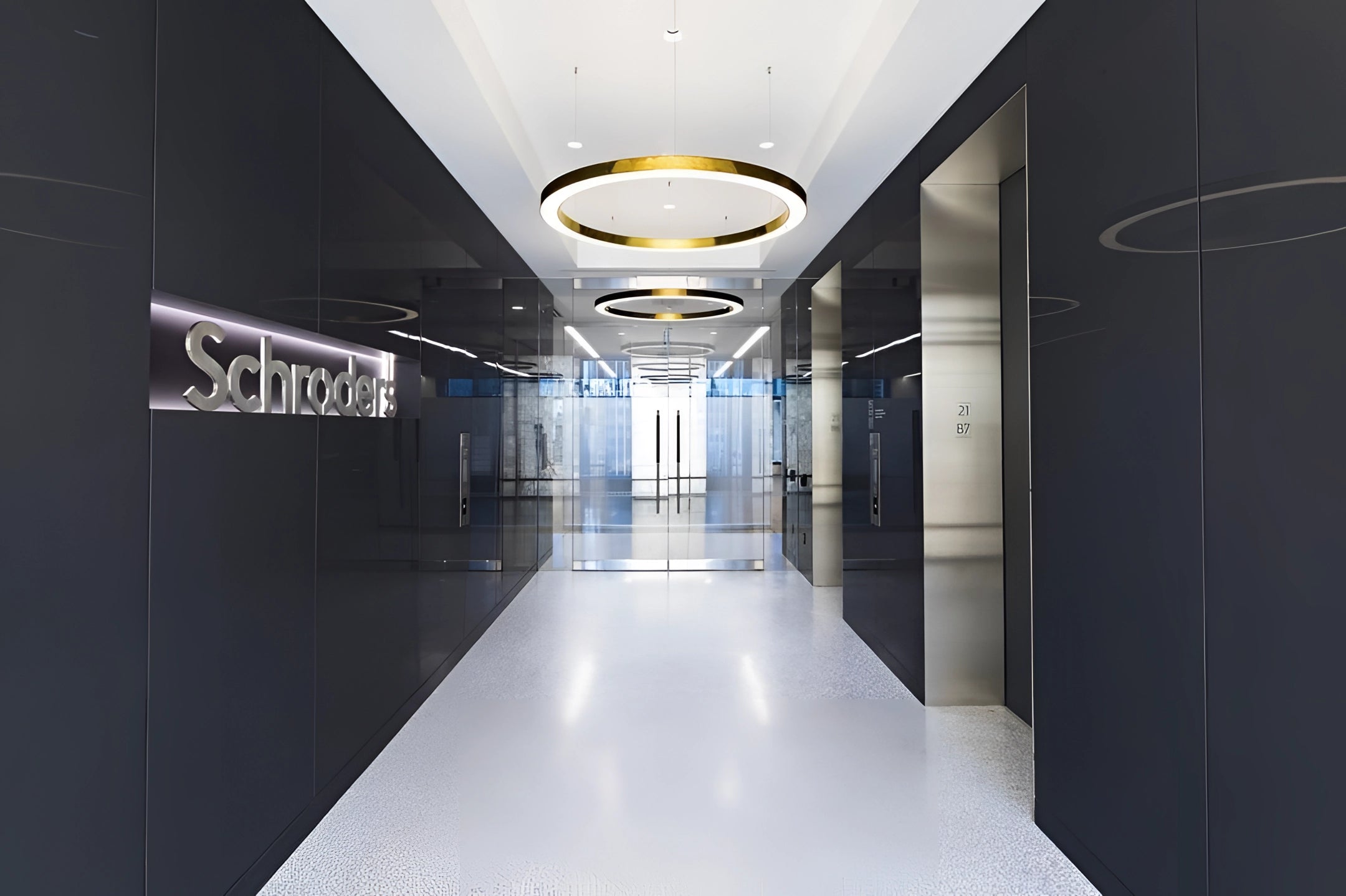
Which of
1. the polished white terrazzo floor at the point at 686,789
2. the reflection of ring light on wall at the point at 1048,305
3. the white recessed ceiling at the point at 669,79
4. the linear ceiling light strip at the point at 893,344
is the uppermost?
the white recessed ceiling at the point at 669,79

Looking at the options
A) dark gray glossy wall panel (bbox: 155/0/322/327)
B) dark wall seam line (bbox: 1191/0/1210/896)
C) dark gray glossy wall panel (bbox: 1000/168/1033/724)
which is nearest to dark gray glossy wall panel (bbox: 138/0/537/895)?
dark gray glossy wall panel (bbox: 155/0/322/327)

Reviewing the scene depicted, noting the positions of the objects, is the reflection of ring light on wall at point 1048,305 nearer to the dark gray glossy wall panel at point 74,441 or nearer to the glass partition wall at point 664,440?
the dark gray glossy wall panel at point 74,441

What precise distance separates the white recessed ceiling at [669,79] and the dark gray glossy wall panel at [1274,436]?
1.64 metres

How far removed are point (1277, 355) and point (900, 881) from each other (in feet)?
7.49

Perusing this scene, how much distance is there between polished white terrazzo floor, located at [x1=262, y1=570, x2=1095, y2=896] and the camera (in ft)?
9.55

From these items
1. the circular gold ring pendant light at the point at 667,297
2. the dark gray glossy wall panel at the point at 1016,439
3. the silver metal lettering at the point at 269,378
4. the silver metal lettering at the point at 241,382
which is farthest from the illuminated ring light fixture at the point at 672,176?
the circular gold ring pendant light at the point at 667,297

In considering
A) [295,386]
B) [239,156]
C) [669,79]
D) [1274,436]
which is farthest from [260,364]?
[1274,436]

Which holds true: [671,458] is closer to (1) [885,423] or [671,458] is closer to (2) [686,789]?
(1) [885,423]

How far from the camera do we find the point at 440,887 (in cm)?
283

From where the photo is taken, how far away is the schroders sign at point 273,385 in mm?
2580

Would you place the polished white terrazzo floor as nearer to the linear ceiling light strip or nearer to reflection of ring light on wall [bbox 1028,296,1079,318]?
reflection of ring light on wall [bbox 1028,296,1079,318]

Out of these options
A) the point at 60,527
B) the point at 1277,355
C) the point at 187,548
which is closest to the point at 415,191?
the point at 187,548

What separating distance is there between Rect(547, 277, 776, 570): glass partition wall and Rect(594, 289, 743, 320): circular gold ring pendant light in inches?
4.2

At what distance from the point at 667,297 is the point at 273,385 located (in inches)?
222
